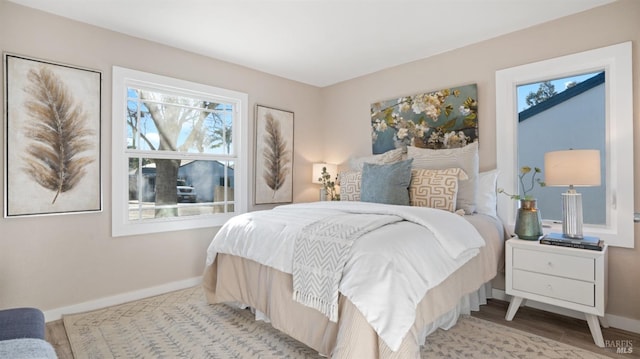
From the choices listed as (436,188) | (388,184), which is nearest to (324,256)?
(388,184)

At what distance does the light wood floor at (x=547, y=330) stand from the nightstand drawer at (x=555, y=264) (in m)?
0.42

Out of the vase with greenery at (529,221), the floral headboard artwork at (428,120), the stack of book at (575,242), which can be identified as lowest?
the stack of book at (575,242)

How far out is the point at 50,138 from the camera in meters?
2.44

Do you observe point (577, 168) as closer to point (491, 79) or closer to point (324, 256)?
point (491, 79)

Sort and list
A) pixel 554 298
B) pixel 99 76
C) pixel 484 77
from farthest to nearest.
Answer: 1. pixel 484 77
2. pixel 99 76
3. pixel 554 298

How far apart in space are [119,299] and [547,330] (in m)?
3.35

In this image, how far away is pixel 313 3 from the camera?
2.39 meters

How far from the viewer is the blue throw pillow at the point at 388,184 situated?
8.69 feet

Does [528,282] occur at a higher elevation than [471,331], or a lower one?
higher

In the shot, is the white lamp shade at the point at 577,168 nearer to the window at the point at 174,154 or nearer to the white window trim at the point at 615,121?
the white window trim at the point at 615,121

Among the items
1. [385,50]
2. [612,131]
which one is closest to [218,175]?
[385,50]

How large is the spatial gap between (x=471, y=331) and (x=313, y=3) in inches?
102

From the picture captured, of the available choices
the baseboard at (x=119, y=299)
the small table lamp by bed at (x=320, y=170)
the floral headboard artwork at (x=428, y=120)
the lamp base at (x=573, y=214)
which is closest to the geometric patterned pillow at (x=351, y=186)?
the floral headboard artwork at (x=428, y=120)

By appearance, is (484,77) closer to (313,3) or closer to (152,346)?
(313,3)
